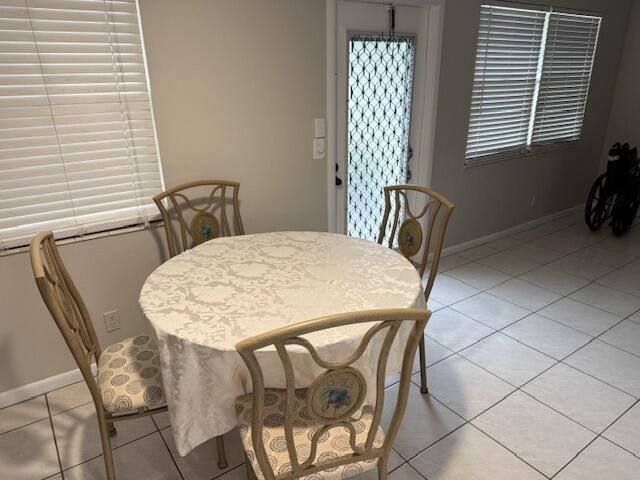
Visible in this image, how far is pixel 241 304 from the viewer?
1503 mm

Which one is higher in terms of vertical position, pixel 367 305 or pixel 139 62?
pixel 139 62

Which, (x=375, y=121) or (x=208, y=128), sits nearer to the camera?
(x=208, y=128)

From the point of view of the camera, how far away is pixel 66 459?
1835mm

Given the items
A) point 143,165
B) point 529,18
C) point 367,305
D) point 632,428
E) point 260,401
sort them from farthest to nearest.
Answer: point 529,18 → point 143,165 → point 632,428 → point 367,305 → point 260,401

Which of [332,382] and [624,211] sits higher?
[332,382]

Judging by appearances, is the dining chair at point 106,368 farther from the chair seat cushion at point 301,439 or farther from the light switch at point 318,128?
the light switch at point 318,128

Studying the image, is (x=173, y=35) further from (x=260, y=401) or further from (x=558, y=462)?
(x=558, y=462)

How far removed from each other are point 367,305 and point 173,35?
162 centimetres

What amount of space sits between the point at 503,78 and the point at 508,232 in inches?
58.9

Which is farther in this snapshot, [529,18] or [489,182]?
[489,182]

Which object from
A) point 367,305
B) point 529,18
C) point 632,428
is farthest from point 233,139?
point 529,18

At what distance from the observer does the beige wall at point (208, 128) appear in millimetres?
2088

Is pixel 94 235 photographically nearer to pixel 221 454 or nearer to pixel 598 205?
pixel 221 454

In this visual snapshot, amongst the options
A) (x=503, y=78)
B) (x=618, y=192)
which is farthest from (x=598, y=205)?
(x=503, y=78)
